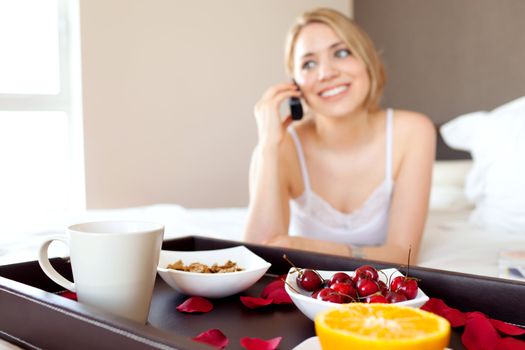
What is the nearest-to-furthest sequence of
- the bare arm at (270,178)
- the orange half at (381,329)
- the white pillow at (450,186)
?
1. the orange half at (381,329)
2. the bare arm at (270,178)
3. the white pillow at (450,186)

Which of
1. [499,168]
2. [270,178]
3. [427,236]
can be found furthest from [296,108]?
[499,168]

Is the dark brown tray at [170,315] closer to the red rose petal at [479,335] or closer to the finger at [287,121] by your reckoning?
the red rose petal at [479,335]

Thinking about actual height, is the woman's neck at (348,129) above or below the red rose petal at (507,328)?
above

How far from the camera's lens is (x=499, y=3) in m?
2.81

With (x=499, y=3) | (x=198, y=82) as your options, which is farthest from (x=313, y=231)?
(x=499, y=3)

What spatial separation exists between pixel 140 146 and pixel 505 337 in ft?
7.84

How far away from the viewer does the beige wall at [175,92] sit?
8.90 feet

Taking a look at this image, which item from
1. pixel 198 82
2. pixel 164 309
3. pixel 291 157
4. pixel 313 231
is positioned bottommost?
pixel 313 231

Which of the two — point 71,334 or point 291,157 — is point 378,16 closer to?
point 291,157

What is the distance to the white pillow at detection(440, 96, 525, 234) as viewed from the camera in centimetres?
202

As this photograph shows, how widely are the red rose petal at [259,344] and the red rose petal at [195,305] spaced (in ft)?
0.53

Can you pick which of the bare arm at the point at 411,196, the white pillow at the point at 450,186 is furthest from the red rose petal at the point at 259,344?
the white pillow at the point at 450,186

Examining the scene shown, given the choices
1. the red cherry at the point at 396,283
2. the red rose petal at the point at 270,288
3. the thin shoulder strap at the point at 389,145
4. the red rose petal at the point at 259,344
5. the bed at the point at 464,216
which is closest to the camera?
the red rose petal at the point at 259,344

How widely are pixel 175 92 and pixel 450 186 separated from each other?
1447mm
